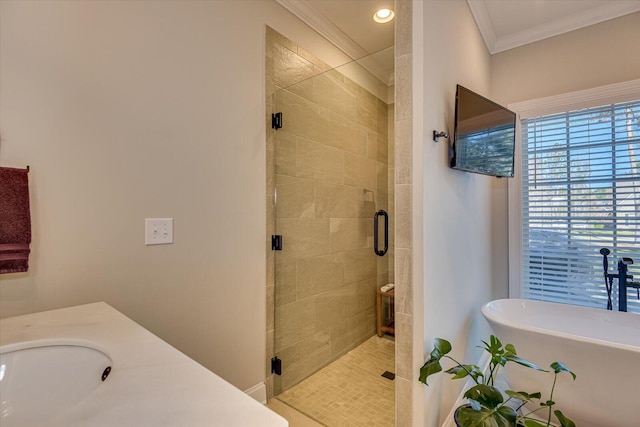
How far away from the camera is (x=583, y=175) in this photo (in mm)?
2430

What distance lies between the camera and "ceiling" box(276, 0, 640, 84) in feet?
7.12

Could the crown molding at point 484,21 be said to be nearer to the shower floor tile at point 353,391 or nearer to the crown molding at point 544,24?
the crown molding at point 544,24

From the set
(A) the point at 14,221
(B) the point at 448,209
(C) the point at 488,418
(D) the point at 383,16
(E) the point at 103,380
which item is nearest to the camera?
(E) the point at 103,380

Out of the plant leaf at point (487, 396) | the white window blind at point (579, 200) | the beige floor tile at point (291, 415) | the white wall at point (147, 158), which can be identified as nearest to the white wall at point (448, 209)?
the plant leaf at point (487, 396)

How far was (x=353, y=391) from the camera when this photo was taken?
78.0 inches

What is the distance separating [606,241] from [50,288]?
3.39 m

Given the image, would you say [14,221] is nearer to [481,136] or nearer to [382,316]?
[382,316]

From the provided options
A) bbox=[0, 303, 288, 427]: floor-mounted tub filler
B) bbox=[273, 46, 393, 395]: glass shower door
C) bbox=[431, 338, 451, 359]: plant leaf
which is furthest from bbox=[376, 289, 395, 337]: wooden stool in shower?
bbox=[0, 303, 288, 427]: floor-mounted tub filler

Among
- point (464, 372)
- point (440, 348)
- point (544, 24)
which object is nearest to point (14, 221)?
point (440, 348)

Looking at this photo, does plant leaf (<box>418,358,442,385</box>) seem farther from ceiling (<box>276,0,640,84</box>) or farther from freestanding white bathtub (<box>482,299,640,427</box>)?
ceiling (<box>276,0,640,84</box>)

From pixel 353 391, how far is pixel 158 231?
5.03 feet

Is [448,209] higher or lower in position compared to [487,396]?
higher

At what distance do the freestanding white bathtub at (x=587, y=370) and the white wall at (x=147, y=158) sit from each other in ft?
4.94

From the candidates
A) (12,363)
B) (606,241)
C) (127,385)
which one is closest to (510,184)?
(606,241)
